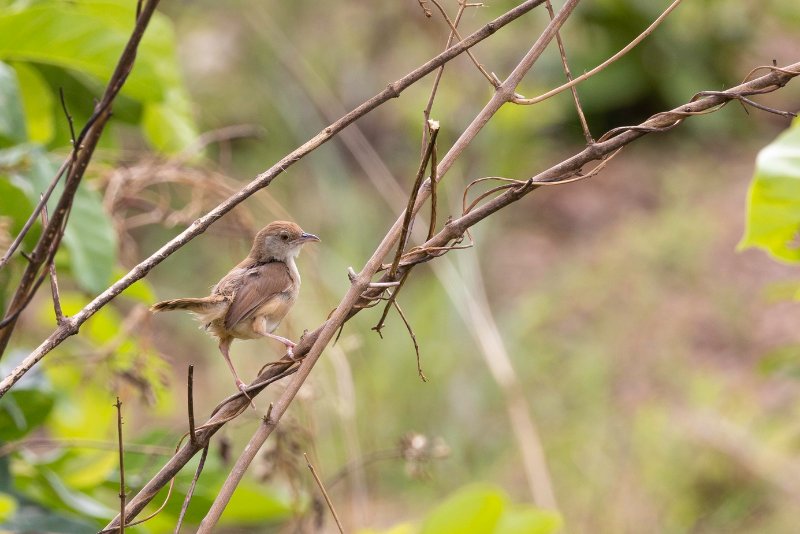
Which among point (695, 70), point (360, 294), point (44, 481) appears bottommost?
point (360, 294)

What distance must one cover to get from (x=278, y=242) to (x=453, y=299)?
2.40ft

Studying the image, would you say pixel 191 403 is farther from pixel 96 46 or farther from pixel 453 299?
pixel 453 299

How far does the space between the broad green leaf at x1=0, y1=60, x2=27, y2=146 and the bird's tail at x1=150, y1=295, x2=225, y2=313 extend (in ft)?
1.86

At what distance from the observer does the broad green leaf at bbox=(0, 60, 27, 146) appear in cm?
223

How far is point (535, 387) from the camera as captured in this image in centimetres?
758

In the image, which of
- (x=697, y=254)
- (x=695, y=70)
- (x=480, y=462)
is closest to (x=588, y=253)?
(x=697, y=254)

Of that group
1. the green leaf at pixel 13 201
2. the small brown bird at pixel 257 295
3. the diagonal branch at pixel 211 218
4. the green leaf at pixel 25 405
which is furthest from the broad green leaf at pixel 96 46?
the diagonal branch at pixel 211 218

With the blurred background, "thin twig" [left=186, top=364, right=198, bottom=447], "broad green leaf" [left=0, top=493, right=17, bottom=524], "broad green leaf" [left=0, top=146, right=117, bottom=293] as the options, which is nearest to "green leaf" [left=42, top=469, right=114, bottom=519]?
the blurred background

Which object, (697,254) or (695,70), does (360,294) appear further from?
(695,70)

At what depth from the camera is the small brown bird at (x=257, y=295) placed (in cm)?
236

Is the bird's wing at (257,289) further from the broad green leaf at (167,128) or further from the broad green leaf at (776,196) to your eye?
the broad green leaf at (776,196)

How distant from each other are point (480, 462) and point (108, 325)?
4090mm

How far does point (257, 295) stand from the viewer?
2465mm

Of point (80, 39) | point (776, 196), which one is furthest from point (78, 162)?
point (776, 196)
